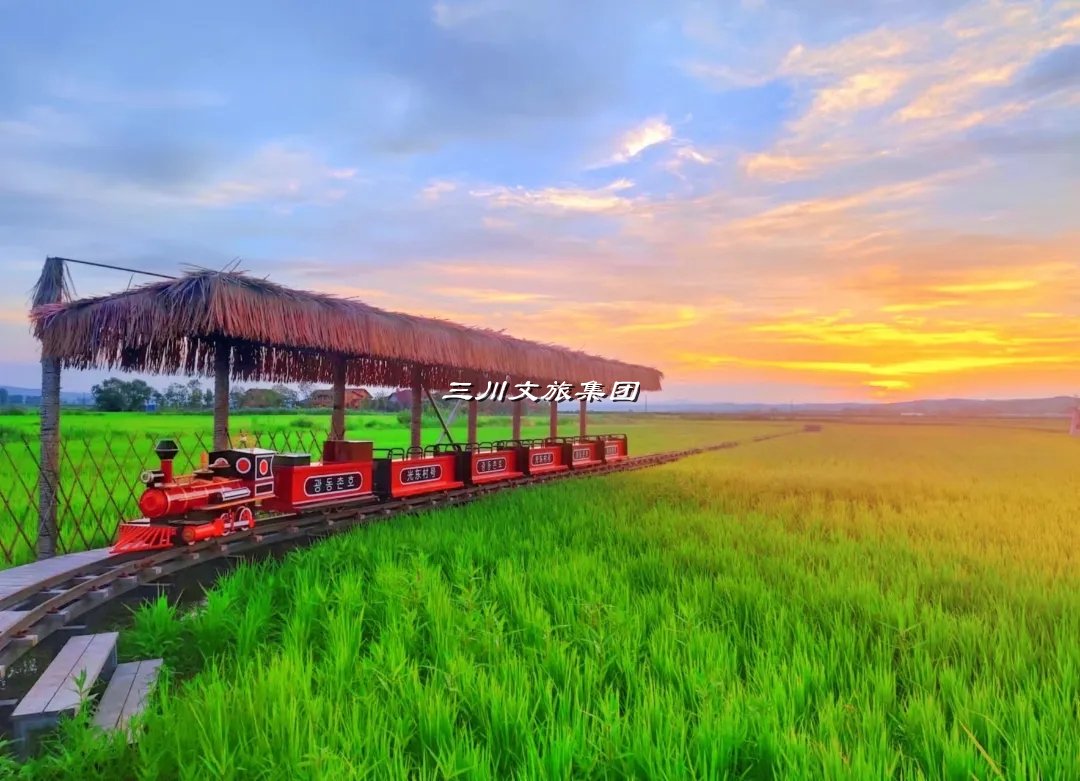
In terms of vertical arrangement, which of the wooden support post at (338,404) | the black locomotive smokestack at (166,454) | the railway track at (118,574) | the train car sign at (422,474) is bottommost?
the railway track at (118,574)

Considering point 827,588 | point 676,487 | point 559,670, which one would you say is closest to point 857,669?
point 827,588

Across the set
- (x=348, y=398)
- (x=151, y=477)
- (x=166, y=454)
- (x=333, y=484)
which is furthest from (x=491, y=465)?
(x=151, y=477)

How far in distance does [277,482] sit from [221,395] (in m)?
1.69

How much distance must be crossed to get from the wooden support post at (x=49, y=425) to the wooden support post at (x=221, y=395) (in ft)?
6.70

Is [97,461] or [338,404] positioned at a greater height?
[338,404]

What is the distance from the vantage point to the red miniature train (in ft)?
23.7

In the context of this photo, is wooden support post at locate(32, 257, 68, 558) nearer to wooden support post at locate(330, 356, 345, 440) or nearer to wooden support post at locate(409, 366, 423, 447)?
wooden support post at locate(330, 356, 345, 440)

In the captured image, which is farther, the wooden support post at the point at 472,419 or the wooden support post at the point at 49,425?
the wooden support post at the point at 472,419

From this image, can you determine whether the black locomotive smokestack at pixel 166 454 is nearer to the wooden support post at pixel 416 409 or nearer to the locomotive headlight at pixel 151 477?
the locomotive headlight at pixel 151 477

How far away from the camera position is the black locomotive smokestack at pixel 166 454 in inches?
285

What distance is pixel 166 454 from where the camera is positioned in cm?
727

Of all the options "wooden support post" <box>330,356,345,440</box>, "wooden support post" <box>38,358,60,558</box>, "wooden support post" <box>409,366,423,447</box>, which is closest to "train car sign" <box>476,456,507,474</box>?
"wooden support post" <box>409,366,423,447</box>

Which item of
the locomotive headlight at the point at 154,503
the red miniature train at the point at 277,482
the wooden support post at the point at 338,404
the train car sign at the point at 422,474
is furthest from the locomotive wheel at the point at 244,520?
the wooden support post at the point at 338,404

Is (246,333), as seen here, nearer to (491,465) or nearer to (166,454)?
A: (166,454)
